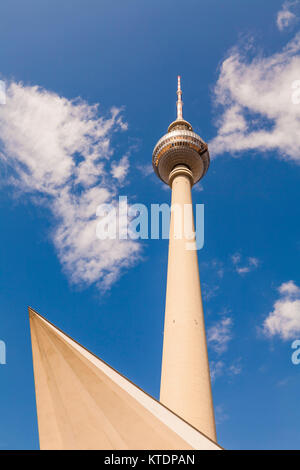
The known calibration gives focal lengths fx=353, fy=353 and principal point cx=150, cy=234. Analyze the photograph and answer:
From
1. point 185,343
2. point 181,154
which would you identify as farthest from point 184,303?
point 181,154

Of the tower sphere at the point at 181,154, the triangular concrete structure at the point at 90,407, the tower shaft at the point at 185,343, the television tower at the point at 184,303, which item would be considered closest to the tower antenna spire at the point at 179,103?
the television tower at the point at 184,303

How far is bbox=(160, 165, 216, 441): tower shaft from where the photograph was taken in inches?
1303

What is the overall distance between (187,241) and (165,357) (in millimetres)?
16090

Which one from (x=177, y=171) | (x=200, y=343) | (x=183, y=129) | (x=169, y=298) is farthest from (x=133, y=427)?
(x=183, y=129)

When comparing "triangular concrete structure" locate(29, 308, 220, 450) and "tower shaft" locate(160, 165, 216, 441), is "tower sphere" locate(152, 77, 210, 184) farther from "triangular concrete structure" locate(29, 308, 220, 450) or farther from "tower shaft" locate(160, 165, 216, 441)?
"triangular concrete structure" locate(29, 308, 220, 450)

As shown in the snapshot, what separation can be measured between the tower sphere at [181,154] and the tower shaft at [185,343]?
12.5 meters

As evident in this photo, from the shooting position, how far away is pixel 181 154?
59594 mm

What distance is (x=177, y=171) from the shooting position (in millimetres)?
57375

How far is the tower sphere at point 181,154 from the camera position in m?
59.4

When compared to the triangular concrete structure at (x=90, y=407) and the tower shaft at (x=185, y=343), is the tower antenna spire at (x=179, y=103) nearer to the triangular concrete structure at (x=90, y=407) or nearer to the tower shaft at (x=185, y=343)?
the tower shaft at (x=185, y=343)

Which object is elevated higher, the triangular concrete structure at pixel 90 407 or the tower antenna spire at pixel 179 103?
the tower antenna spire at pixel 179 103

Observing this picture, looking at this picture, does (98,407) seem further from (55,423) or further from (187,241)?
(187,241)

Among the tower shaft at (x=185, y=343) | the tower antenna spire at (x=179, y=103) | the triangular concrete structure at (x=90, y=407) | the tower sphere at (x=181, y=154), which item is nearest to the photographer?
the triangular concrete structure at (x=90, y=407)
